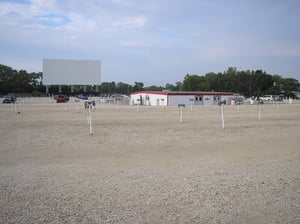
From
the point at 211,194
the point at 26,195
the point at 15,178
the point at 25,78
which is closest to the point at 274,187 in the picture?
the point at 211,194

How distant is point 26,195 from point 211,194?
3.33 metres

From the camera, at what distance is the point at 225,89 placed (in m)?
95.7

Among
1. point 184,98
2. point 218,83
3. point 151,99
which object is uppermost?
point 218,83

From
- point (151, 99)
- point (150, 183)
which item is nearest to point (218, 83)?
point (151, 99)

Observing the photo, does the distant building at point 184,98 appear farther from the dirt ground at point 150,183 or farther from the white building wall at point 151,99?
the dirt ground at point 150,183

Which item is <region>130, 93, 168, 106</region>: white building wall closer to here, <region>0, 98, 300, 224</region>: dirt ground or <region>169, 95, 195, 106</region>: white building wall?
<region>169, 95, 195, 106</region>: white building wall

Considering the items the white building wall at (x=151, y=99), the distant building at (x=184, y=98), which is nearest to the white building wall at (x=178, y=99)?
the distant building at (x=184, y=98)

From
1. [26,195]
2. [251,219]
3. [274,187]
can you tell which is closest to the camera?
[251,219]

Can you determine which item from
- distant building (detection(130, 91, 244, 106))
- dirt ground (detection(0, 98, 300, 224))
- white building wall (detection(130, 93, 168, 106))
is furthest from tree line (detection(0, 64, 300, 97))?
dirt ground (detection(0, 98, 300, 224))

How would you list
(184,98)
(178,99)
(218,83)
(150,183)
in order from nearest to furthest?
(150,183)
(178,99)
(184,98)
(218,83)

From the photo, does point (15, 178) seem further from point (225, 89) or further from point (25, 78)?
point (25, 78)

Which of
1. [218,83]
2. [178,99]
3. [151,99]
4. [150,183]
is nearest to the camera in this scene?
[150,183]

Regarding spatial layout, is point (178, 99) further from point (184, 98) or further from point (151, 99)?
point (151, 99)

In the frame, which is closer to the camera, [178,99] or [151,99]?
[178,99]
